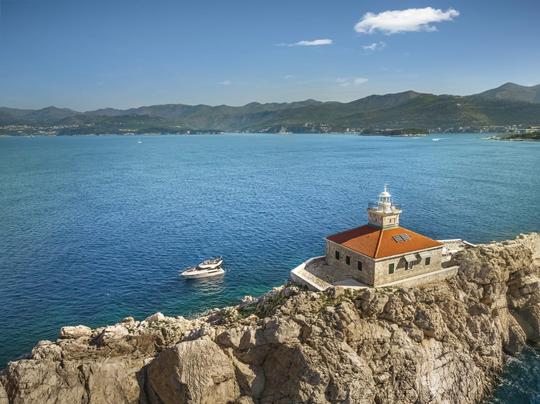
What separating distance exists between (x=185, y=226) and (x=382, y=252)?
43828 mm

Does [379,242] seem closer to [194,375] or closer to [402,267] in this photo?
[402,267]

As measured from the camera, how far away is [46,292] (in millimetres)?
42719

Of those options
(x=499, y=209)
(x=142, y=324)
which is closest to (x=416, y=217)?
(x=499, y=209)

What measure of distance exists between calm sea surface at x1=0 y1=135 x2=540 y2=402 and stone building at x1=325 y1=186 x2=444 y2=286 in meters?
10.6

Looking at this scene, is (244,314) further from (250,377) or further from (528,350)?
(528,350)

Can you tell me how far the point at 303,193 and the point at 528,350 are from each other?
63.1 m

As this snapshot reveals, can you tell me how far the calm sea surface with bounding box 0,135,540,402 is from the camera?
134ft

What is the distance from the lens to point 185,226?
68.4 meters

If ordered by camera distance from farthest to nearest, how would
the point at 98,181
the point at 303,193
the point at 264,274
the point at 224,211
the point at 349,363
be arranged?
the point at 98,181
the point at 303,193
the point at 224,211
the point at 264,274
the point at 349,363

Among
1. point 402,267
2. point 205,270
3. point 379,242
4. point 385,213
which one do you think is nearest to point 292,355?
point 379,242

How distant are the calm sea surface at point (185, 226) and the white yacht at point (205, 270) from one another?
126 centimetres

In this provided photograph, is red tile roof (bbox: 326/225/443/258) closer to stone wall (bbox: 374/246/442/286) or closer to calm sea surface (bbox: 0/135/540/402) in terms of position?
stone wall (bbox: 374/246/442/286)

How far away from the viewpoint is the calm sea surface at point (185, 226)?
4091 centimetres

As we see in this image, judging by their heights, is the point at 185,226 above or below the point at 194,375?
below
